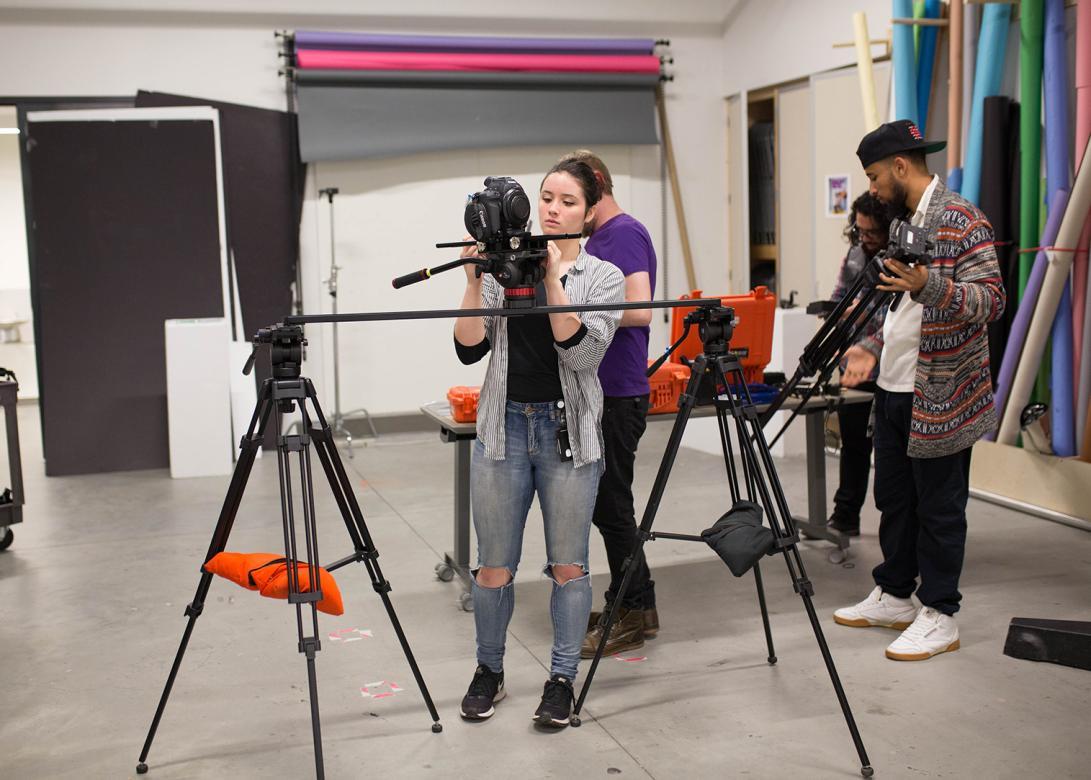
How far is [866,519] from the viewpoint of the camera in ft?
16.5

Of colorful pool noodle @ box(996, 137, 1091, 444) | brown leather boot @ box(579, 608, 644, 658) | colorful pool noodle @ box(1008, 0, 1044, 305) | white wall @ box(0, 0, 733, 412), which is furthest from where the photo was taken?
white wall @ box(0, 0, 733, 412)

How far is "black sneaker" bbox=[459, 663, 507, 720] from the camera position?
2953mm

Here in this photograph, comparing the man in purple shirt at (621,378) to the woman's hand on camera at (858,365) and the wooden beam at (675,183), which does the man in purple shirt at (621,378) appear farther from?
the wooden beam at (675,183)

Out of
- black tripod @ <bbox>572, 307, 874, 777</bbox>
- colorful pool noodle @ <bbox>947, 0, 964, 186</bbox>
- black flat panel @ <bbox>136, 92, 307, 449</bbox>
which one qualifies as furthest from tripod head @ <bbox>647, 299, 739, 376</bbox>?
black flat panel @ <bbox>136, 92, 307, 449</bbox>

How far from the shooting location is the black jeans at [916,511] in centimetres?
329

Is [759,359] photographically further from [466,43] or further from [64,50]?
[64,50]

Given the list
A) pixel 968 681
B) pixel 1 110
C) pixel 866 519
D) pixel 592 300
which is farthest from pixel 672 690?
pixel 1 110

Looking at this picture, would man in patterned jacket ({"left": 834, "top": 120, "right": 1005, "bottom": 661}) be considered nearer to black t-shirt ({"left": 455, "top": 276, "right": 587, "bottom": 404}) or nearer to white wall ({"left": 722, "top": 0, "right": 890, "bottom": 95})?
black t-shirt ({"left": 455, "top": 276, "right": 587, "bottom": 404})

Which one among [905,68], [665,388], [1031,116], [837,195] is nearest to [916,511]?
[665,388]

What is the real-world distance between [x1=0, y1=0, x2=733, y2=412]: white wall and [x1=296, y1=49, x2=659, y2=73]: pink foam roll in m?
0.31

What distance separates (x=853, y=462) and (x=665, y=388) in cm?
107

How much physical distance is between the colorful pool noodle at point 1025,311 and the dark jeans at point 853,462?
740 millimetres

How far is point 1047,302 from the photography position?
4.91 meters

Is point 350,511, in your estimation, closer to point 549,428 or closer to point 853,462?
point 549,428
